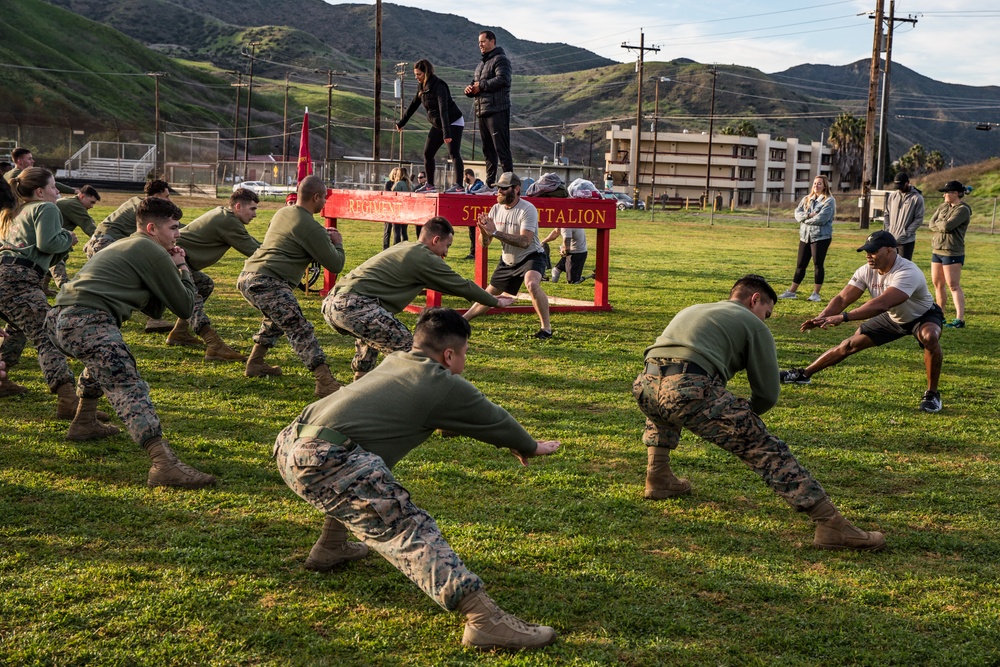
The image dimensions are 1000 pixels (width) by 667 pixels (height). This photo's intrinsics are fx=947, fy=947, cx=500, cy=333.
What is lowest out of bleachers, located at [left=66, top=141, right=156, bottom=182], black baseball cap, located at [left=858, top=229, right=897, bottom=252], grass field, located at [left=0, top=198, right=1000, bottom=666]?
grass field, located at [left=0, top=198, right=1000, bottom=666]

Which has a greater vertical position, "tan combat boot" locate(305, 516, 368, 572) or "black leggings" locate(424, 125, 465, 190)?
"black leggings" locate(424, 125, 465, 190)

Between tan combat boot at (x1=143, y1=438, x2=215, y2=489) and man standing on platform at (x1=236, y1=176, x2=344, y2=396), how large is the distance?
2.60 meters

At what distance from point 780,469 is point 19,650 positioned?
3918 mm

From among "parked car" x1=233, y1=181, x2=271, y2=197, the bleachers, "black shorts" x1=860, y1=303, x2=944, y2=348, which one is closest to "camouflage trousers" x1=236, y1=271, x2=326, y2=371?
"black shorts" x1=860, y1=303, x2=944, y2=348

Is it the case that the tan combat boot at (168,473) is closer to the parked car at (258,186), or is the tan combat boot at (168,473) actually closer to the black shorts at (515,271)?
the black shorts at (515,271)

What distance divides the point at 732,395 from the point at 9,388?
21.1ft

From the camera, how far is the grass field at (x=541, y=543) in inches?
166

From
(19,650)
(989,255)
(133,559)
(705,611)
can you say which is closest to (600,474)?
(705,611)

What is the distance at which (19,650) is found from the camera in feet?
13.1

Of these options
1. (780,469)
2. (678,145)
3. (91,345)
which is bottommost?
(780,469)

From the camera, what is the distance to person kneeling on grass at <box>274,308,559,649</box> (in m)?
4.08

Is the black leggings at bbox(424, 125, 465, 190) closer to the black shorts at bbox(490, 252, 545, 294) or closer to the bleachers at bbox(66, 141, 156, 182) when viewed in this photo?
the black shorts at bbox(490, 252, 545, 294)

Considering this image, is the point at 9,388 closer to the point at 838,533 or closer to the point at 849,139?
the point at 838,533

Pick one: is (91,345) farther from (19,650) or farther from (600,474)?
(600,474)
